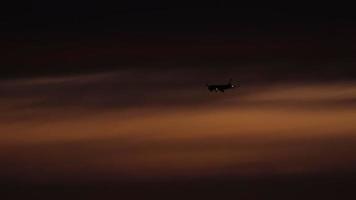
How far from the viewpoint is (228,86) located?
63250 millimetres

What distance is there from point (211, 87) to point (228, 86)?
271cm

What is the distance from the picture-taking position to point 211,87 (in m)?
65.7
